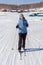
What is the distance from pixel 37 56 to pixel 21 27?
0.94 meters

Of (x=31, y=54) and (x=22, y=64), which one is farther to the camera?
(x=31, y=54)

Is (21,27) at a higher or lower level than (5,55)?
higher

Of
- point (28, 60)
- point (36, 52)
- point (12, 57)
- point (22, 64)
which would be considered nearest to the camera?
point (22, 64)

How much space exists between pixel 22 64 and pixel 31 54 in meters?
1.32

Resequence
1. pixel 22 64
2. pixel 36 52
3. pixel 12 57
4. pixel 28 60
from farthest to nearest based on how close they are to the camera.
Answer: pixel 36 52 → pixel 12 57 → pixel 28 60 → pixel 22 64

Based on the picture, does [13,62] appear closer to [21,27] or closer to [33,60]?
[33,60]

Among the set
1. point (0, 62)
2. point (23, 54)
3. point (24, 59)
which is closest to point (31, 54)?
point (23, 54)

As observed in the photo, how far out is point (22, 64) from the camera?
5.92 m

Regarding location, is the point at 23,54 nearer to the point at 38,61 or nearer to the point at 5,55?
the point at 5,55

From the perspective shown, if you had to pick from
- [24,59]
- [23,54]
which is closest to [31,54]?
[23,54]

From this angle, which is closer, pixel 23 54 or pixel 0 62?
pixel 0 62

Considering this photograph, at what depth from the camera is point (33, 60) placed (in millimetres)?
6430

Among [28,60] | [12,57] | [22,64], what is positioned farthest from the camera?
[12,57]

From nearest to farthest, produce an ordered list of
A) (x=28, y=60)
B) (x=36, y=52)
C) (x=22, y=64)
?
1. (x=22, y=64)
2. (x=28, y=60)
3. (x=36, y=52)
